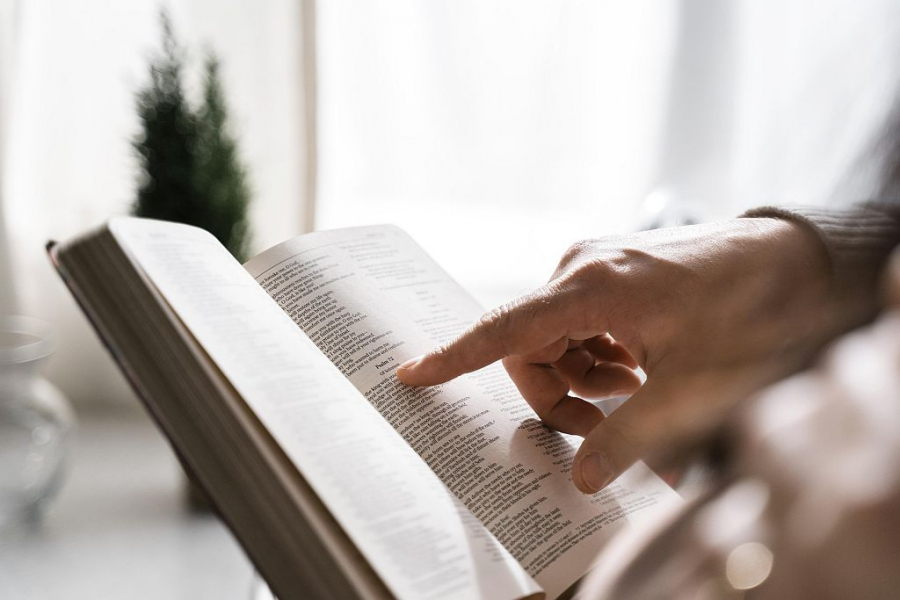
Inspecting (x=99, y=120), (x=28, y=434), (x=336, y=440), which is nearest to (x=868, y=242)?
(x=336, y=440)

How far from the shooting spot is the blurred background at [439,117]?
1.91 meters

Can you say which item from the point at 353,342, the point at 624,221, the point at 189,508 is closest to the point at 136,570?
the point at 189,508

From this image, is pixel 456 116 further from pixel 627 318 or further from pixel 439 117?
pixel 627 318

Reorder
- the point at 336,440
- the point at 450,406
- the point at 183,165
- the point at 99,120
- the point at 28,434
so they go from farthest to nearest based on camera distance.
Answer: the point at 99,120 → the point at 183,165 → the point at 28,434 → the point at 450,406 → the point at 336,440

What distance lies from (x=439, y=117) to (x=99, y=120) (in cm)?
80

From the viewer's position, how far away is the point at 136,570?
4.60 feet

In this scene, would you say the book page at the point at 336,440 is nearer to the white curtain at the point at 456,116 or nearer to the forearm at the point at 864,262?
the forearm at the point at 864,262

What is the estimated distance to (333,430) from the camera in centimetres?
49

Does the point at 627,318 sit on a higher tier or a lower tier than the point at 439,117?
higher

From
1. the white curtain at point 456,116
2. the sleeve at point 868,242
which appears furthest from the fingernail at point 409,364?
the white curtain at point 456,116

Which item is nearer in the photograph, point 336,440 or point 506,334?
point 336,440

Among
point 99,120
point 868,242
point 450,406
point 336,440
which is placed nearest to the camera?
point 868,242

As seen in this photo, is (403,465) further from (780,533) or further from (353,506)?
(780,533)

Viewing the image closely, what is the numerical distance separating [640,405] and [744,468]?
446 mm
